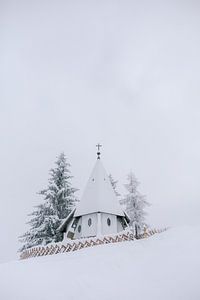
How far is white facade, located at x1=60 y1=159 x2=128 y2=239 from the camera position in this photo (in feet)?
94.2

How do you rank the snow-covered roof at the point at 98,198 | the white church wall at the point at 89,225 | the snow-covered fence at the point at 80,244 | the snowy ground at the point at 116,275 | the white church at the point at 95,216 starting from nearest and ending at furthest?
the snowy ground at the point at 116,275 < the snow-covered fence at the point at 80,244 < the white church wall at the point at 89,225 < the white church at the point at 95,216 < the snow-covered roof at the point at 98,198

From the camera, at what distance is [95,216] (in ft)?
95.0

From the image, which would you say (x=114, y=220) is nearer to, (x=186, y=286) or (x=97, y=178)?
(x=97, y=178)

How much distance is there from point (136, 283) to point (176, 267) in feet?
6.40

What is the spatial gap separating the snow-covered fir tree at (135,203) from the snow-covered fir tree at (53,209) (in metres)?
7.12

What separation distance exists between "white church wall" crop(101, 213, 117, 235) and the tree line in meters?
2.33

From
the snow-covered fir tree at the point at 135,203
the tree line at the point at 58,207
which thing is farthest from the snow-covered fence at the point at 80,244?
the snow-covered fir tree at the point at 135,203

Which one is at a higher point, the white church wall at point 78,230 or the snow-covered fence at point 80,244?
the white church wall at point 78,230

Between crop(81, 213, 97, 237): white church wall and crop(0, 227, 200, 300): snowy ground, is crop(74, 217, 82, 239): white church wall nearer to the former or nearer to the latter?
crop(81, 213, 97, 237): white church wall

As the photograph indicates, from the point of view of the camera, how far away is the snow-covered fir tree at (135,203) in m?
33.8

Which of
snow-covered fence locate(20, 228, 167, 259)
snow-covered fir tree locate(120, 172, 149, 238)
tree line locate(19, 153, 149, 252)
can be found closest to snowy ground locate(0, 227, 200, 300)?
snow-covered fence locate(20, 228, 167, 259)

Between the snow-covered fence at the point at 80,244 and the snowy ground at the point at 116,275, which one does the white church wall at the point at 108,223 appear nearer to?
the snow-covered fence at the point at 80,244

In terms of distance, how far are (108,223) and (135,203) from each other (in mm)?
6490

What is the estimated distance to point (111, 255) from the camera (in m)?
12.8
